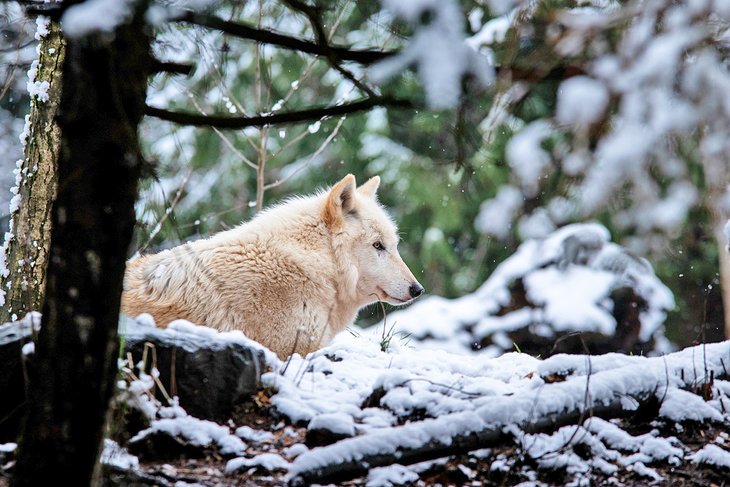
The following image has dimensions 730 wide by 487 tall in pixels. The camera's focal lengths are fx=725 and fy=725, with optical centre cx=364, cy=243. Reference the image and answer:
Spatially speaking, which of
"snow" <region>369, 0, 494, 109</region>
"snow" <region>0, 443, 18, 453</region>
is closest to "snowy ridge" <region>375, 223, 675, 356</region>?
"snow" <region>0, 443, 18, 453</region>

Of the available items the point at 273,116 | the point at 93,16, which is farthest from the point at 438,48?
the point at 93,16

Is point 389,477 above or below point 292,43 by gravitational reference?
below

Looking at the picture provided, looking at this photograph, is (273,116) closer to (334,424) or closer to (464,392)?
(334,424)

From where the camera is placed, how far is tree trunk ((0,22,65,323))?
4.46m

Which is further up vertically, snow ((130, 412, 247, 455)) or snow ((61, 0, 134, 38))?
snow ((61, 0, 134, 38))

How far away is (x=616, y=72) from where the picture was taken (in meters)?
3.00

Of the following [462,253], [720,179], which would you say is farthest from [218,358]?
[462,253]

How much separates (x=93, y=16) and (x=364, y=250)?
3155mm

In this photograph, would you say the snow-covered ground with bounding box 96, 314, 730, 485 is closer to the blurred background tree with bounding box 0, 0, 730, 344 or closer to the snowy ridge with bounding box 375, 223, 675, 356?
the blurred background tree with bounding box 0, 0, 730, 344

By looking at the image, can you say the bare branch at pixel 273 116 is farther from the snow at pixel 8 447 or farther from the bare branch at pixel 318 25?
the snow at pixel 8 447

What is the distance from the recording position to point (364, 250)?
5.06 meters

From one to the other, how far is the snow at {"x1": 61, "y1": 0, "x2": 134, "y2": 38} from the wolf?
2088 mm

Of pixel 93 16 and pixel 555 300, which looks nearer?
pixel 93 16

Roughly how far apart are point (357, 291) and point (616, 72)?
101 inches
